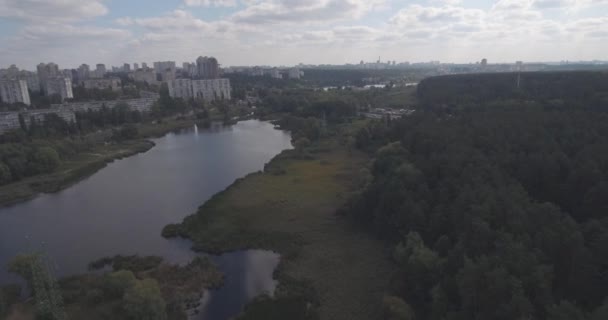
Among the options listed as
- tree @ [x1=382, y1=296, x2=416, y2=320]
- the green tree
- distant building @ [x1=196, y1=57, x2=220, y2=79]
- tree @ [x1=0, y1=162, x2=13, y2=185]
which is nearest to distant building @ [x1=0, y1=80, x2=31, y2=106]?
tree @ [x1=0, y1=162, x2=13, y2=185]

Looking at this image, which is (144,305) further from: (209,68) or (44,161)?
(209,68)

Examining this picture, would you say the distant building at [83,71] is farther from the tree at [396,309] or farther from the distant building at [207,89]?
the tree at [396,309]

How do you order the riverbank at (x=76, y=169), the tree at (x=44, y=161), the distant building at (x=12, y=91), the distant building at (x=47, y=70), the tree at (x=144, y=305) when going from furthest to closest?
1. the distant building at (x=47, y=70)
2. the distant building at (x=12, y=91)
3. the tree at (x=44, y=161)
4. the riverbank at (x=76, y=169)
5. the tree at (x=144, y=305)

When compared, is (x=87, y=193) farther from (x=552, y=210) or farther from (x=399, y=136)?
(x=552, y=210)

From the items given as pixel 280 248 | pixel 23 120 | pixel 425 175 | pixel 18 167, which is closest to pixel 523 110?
pixel 425 175

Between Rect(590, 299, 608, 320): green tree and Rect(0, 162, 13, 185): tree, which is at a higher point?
Rect(590, 299, 608, 320): green tree

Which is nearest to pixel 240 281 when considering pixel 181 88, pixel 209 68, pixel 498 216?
pixel 498 216

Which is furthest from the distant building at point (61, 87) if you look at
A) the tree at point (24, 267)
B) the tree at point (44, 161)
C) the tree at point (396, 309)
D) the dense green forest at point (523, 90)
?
the tree at point (396, 309)

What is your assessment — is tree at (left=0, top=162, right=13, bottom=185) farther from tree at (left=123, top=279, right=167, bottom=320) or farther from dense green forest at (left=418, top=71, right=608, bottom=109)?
dense green forest at (left=418, top=71, right=608, bottom=109)
